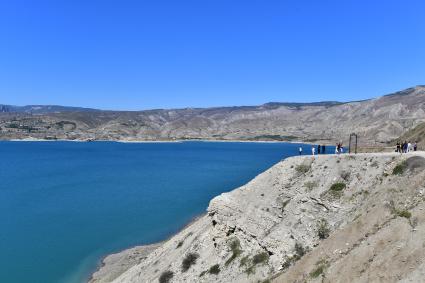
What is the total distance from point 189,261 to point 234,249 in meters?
3.93

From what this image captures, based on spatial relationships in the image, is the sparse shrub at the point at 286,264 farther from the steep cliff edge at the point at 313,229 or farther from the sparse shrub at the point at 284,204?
the sparse shrub at the point at 284,204

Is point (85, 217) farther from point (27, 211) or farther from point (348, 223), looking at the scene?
point (348, 223)

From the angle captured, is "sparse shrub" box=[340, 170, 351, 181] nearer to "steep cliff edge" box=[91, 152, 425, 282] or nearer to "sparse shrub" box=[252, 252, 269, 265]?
"steep cliff edge" box=[91, 152, 425, 282]

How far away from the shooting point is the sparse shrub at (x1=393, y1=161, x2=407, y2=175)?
2853cm

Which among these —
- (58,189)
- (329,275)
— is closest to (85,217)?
(58,189)

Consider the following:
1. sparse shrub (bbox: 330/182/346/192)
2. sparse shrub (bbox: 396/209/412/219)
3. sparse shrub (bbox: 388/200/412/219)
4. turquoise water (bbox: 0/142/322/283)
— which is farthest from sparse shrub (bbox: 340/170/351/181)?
turquoise water (bbox: 0/142/322/283)

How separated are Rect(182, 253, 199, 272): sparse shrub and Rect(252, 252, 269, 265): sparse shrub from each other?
5673mm

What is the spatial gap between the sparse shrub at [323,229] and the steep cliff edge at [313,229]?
0.21 feet

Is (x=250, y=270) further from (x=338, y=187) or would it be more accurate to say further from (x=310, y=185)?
(x=338, y=187)

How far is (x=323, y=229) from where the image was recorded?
27.7 metres

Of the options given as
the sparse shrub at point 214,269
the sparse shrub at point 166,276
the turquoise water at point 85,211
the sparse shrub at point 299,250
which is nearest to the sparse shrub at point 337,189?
the sparse shrub at point 299,250

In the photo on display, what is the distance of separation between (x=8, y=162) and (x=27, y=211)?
9422cm

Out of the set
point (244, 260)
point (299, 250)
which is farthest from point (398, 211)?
point (244, 260)

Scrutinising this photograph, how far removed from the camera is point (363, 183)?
29656 mm
